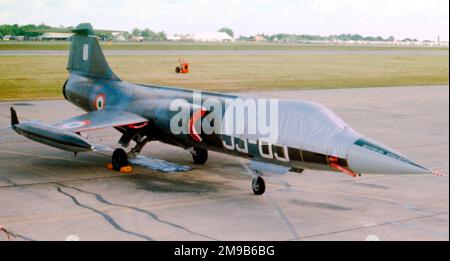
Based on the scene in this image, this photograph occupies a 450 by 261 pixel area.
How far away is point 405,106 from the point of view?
3362 cm

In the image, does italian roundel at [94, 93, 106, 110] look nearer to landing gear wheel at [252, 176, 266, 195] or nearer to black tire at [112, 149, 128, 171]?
black tire at [112, 149, 128, 171]

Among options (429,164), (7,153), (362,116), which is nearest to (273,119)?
(429,164)

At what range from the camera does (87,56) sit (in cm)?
2125

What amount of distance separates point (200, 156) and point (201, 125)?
2583 millimetres

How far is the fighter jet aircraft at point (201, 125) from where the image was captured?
1315cm

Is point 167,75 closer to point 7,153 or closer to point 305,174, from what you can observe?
point 7,153

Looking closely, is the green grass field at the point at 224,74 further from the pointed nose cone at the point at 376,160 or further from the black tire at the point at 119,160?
the pointed nose cone at the point at 376,160

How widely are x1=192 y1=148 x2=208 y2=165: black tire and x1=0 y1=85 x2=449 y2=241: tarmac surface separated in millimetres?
346

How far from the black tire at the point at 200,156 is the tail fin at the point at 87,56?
4.12 metres

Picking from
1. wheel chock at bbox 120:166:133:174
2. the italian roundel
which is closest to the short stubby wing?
the italian roundel

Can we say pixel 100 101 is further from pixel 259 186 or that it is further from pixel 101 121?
pixel 259 186

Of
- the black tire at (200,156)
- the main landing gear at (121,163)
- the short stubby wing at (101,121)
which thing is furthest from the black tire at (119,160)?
the black tire at (200,156)

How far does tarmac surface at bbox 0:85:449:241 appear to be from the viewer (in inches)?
479
